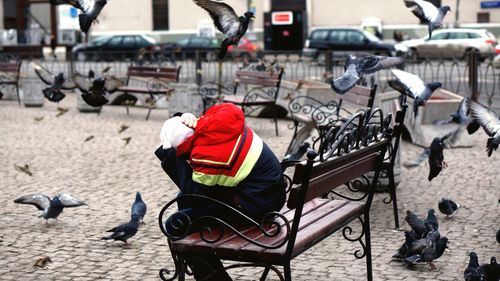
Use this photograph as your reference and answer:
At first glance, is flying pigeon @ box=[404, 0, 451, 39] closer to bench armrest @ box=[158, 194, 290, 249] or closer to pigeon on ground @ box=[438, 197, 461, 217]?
pigeon on ground @ box=[438, 197, 461, 217]

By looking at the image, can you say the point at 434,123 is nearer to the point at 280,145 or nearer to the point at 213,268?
the point at 280,145

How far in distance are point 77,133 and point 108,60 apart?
10.3m

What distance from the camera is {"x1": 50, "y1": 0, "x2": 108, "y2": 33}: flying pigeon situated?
5.61 m

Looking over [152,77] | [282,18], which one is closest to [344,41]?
[282,18]

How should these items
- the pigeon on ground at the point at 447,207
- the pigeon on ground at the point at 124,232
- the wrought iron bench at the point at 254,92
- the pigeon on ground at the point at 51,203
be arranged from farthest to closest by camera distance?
the wrought iron bench at the point at 254,92
the pigeon on ground at the point at 447,207
the pigeon on ground at the point at 51,203
the pigeon on ground at the point at 124,232

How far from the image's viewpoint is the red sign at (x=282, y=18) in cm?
4234

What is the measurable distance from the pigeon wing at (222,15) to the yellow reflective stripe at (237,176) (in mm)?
1880

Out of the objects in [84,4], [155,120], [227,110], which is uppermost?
[84,4]

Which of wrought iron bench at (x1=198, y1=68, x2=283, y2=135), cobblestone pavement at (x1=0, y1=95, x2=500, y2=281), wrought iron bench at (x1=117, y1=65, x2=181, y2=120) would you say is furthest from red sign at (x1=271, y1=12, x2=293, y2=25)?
cobblestone pavement at (x1=0, y1=95, x2=500, y2=281)

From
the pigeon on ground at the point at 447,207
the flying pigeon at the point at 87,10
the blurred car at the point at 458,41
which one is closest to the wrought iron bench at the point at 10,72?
the pigeon on ground at the point at 447,207

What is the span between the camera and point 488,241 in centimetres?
651

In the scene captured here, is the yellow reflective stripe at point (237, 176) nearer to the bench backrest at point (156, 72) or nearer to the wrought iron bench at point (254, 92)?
the wrought iron bench at point (254, 92)

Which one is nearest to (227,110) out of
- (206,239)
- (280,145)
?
(206,239)

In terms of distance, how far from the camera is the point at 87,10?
5.70 metres
